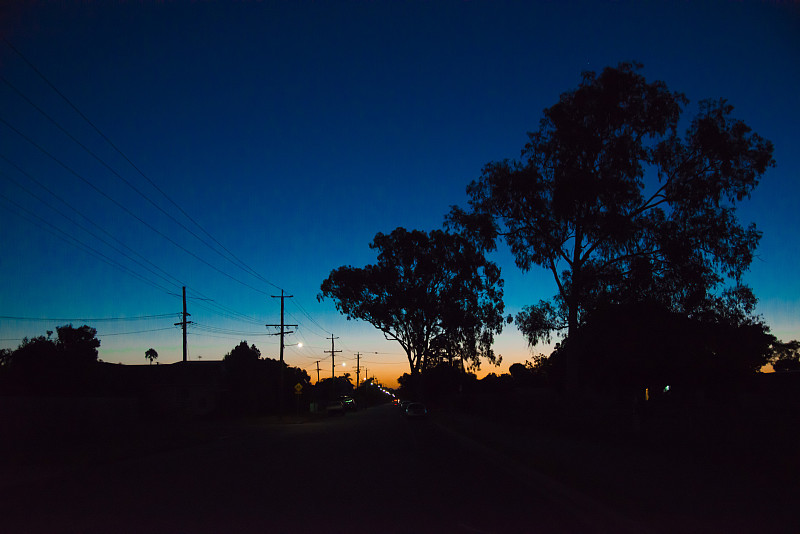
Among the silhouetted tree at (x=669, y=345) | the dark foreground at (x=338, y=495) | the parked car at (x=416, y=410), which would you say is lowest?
the parked car at (x=416, y=410)

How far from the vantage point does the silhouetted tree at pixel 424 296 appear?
55.5 metres

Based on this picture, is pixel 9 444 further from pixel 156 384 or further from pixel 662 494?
pixel 156 384

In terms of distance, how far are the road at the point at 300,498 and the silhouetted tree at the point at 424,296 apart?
36.5 metres

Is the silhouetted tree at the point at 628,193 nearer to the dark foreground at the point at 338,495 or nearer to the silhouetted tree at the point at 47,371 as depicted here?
the dark foreground at the point at 338,495

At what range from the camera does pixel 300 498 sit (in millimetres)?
11273

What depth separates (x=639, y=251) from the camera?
25672 millimetres

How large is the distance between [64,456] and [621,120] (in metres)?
24.2

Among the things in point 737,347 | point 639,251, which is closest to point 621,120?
point 639,251

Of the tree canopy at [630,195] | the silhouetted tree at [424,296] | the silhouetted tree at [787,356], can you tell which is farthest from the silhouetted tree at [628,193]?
the silhouetted tree at [787,356]

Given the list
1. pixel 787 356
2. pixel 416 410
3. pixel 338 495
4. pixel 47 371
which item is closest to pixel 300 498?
pixel 338 495

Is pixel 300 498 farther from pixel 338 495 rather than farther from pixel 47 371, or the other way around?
pixel 47 371

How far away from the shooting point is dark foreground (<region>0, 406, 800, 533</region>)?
8.87 meters

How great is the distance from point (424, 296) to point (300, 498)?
45.8m

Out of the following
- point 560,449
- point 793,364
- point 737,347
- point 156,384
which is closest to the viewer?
point 560,449
